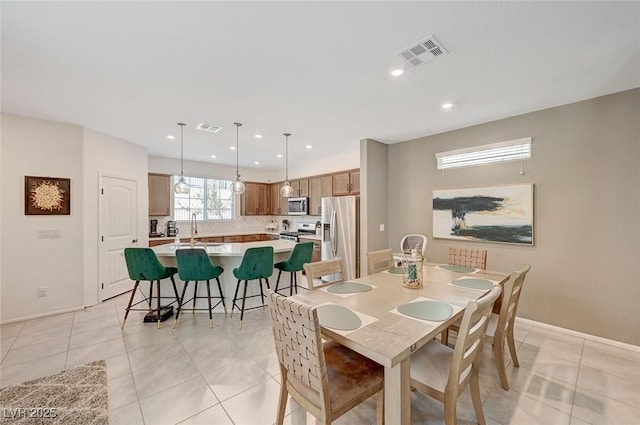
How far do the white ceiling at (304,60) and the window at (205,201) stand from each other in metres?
2.77

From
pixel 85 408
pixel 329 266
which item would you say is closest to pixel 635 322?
pixel 329 266

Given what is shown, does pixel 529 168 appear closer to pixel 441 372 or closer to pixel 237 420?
pixel 441 372

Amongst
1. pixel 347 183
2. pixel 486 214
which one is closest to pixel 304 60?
pixel 486 214

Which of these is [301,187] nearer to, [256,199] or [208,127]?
[256,199]

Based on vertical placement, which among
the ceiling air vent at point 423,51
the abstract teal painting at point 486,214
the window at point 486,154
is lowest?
the abstract teal painting at point 486,214

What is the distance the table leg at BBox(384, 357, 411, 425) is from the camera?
1.30m

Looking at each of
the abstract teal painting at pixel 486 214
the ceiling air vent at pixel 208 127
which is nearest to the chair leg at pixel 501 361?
the abstract teal painting at pixel 486 214

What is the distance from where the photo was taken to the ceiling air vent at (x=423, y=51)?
1944mm

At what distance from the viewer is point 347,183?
5285 millimetres

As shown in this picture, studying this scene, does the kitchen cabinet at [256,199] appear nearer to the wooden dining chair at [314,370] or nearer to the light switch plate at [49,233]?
the light switch plate at [49,233]

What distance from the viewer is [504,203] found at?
3463mm

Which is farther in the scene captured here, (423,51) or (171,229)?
(171,229)

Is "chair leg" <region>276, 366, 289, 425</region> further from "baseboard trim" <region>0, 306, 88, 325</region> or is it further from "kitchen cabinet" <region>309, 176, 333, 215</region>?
"kitchen cabinet" <region>309, 176, 333, 215</region>

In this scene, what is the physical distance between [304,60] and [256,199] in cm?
538
